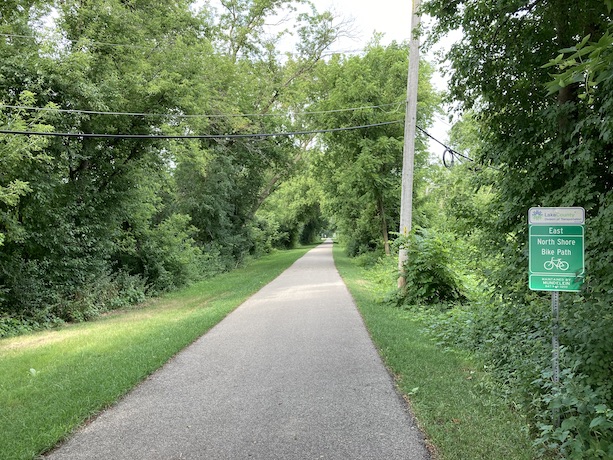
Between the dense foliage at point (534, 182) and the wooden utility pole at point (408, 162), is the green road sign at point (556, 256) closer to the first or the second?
the dense foliage at point (534, 182)

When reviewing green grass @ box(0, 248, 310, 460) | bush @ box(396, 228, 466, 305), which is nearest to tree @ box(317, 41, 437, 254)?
bush @ box(396, 228, 466, 305)

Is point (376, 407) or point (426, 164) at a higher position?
point (426, 164)

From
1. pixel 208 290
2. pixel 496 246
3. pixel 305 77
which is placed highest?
pixel 305 77

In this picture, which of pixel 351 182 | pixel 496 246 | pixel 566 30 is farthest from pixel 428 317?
pixel 351 182

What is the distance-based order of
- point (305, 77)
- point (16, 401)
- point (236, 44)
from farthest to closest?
point (305, 77) → point (236, 44) → point (16, 401)

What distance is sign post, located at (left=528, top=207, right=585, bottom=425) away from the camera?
3.42 metres

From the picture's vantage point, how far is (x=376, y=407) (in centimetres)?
427

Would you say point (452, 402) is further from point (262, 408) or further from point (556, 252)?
point (262, 408)

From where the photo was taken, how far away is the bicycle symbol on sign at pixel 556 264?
3.46m

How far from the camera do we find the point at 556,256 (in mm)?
3498

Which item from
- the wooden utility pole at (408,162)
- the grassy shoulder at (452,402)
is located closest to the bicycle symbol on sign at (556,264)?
the grassy shoulder at (452,402)

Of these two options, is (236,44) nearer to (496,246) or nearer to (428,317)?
(428,317)

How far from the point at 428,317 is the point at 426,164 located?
15.1m

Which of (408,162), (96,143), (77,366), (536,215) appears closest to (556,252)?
(536,215)
